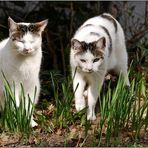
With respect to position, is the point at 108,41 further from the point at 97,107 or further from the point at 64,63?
the point at 64,63

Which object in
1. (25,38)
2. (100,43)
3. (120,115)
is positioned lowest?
(120,115)

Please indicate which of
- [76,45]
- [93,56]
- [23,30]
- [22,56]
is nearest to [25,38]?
[23,30]

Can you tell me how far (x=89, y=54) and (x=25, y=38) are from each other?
73cm

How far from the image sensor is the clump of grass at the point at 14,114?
4.71m

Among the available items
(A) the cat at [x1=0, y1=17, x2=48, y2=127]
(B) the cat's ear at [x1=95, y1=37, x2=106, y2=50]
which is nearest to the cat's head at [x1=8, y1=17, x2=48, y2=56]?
(A) the cat at [x1=0, y1=17, x2=48, y2=127]

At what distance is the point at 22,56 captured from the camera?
4.89m

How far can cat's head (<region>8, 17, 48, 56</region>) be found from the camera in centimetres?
470

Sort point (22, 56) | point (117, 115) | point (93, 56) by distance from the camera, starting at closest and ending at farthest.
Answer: point (117, 115) < point (22, 56) < point (93, 56)

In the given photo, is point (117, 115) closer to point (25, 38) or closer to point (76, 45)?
point (76, 45)

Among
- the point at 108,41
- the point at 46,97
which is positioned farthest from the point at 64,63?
the point at 108,41

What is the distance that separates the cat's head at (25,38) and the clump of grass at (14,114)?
0.34m

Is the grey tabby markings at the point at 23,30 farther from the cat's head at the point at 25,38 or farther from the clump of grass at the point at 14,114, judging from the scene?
the clump of grass at the point at 14,114

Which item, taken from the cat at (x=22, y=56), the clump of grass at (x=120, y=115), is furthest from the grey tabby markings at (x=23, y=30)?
the clump of grass at (x=120, y=115)

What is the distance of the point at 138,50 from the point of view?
6820 millimetres
